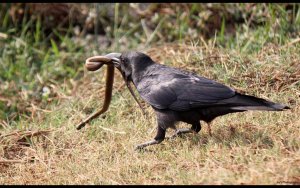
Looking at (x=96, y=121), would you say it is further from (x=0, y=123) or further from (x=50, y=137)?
(x=0, y=123)

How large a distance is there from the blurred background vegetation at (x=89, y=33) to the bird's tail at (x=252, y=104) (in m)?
2.34

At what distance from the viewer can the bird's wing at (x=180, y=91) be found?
5.26 meters

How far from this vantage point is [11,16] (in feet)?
31.4

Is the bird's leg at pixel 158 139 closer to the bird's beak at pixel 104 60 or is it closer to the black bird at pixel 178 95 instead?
the black bird at pixel 178 95

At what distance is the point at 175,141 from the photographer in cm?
563

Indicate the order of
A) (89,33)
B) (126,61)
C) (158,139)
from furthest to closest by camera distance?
(89,33), (126,61), (158,139)

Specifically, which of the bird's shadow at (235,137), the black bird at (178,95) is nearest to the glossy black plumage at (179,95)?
the black bird at (178,95)

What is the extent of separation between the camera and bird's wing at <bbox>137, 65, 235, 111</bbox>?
526 cm

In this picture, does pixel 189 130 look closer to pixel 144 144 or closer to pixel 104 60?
pixel 144 144

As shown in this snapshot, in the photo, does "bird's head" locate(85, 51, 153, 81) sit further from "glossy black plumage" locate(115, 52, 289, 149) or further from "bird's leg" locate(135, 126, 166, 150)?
"bird's leg" locate(135, 126, 166, 150)

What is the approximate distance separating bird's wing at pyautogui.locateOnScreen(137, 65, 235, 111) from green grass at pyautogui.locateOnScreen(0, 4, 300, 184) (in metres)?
0.34

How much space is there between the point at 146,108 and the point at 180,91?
4.35 ft

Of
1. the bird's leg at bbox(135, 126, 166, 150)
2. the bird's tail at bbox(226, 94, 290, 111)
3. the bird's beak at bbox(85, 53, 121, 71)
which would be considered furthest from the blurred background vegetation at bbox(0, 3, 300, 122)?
the bird's tail at bbox(226, 94, 290, 111)

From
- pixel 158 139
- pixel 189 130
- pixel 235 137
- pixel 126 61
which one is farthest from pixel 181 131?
pixel 126 61
